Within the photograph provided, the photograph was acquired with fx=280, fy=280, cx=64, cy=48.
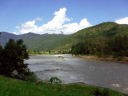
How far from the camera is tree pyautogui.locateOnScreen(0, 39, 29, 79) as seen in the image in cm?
5697

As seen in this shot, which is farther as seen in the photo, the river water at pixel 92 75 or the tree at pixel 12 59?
the river water at pixel 92 75

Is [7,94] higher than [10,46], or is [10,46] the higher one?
[10,46]

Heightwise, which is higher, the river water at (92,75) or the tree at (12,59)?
the tree at (12,59)

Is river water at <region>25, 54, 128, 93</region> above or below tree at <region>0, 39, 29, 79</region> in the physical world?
below

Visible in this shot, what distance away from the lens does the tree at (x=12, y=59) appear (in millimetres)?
56969

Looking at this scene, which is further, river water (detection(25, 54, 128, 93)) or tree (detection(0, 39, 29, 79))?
river water (detection(25, 54, 128, 93))

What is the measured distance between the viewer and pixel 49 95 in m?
16.0

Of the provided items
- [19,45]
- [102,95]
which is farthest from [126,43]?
[102,95]

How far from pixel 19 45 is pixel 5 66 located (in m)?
5.42

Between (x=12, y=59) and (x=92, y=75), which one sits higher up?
(x=12, y=59)

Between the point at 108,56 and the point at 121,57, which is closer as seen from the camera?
the point at 121,57

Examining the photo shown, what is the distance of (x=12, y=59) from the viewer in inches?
2285

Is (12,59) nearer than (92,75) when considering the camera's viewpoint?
Yes

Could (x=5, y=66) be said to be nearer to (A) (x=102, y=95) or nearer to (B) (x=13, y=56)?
(B) (x=13, y=56)
